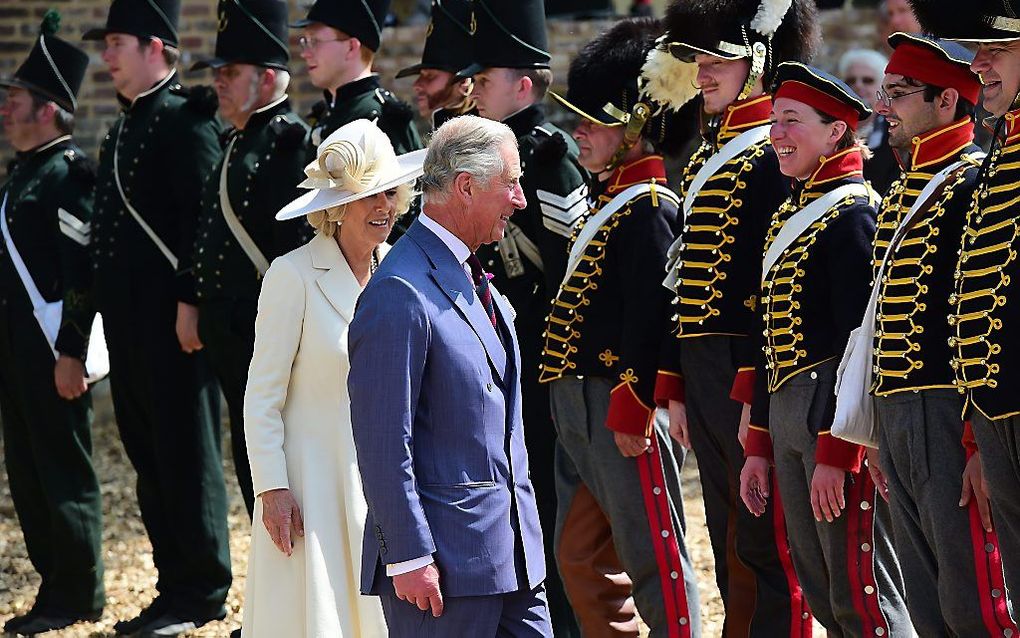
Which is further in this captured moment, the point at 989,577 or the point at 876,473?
the point at 876,473

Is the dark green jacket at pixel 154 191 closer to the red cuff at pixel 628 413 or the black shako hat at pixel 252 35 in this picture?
the black shako hat at pixel 252 35

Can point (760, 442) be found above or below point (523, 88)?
below

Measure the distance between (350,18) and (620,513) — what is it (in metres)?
2.43

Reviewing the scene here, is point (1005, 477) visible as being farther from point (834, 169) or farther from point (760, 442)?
point (834, 169)

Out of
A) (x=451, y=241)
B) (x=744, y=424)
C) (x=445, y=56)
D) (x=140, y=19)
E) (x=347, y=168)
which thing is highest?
(x=140, y=19)

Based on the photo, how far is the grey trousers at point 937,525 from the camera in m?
3.76

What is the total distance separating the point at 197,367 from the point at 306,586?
251 centimetres

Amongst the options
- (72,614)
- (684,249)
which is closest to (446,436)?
(684,249)

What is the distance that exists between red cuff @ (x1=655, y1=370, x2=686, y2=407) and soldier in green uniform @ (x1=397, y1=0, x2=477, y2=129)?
1939 millimetres

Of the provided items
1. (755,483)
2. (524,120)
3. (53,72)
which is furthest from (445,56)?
(755,483)

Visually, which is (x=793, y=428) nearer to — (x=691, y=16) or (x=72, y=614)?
(x=691, y=16)

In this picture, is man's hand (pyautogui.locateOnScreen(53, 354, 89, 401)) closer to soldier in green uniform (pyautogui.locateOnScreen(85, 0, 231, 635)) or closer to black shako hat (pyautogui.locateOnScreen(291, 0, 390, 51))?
soldier in green uniform (pyautogui.locateOnScreen(85, 0, 231, 635))

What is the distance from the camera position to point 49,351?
6.76 m

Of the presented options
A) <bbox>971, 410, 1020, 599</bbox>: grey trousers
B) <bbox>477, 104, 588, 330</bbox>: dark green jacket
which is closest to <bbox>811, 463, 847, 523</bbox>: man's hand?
<bbox>971, 410, 1020, 599</bbox>: grey trousers
